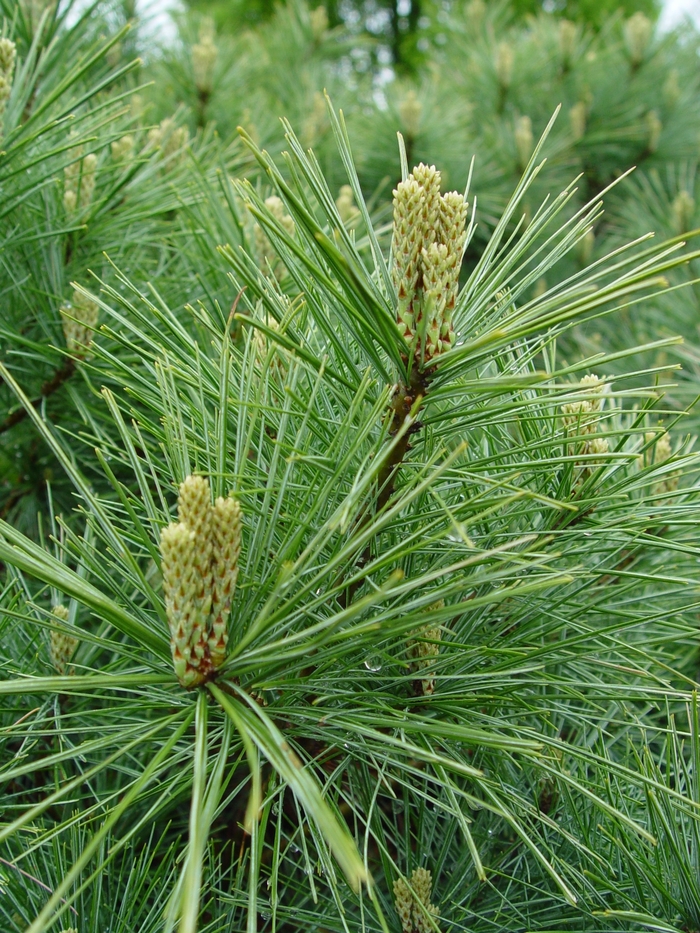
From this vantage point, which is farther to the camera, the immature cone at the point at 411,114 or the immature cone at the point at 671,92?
the immature cone at the point at 671,92

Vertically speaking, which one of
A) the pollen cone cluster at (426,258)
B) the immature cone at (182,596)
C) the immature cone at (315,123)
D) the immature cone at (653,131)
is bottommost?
the immature cone at (653,131)

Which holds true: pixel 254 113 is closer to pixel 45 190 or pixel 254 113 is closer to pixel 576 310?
pixel 45 190

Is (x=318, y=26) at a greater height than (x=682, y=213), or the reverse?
(x=318, y=26)

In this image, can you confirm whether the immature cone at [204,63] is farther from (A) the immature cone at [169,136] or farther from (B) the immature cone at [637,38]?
(B) the immature cone at [637,38]

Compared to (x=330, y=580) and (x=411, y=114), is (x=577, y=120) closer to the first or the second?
(x=411, y=114)

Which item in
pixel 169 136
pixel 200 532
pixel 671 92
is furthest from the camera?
pixel 671 92

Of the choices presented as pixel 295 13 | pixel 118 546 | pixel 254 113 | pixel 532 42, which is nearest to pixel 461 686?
pixel 118 546

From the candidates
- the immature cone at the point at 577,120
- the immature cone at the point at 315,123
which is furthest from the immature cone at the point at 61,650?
the immature cone at the point at 577,120

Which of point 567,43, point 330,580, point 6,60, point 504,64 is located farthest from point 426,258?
point 567,43
